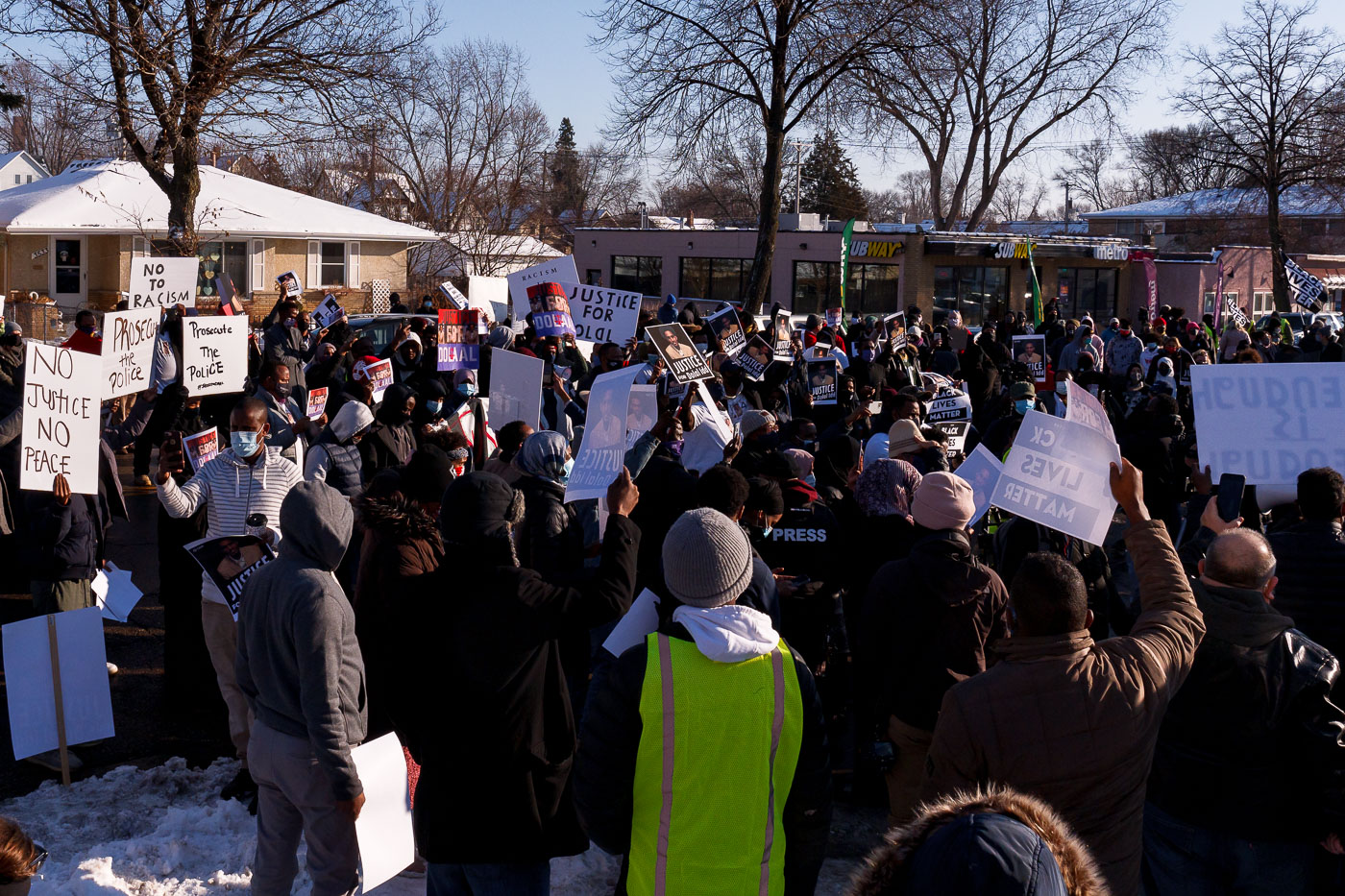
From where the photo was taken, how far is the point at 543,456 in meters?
6.02

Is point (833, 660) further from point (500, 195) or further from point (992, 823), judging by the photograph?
point (500, 195)

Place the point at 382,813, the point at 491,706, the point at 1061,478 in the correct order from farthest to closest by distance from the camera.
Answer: the point at 1061,478
the point at 382,813
the point at 491,706

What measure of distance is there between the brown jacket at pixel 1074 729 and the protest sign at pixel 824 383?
8.17m

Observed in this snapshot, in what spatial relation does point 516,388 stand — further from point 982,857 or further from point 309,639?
point 982,857

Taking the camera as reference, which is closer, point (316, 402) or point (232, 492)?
point (232, 492)

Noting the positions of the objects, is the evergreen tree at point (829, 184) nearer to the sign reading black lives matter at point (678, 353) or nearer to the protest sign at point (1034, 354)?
the protest sign at point (1034, 354)

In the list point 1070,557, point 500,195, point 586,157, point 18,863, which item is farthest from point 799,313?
point 18,863

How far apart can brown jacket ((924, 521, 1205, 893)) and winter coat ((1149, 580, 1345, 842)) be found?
372 mm

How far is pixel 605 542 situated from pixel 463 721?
666 millimetres

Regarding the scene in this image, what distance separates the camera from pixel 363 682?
438cm

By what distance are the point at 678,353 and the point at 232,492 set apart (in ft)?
9.96

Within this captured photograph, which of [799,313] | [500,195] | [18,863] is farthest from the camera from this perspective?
[500,195]

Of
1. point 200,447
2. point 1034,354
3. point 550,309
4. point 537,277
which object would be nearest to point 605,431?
point 200,447

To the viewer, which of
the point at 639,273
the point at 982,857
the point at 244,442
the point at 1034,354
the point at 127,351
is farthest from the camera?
the point at 639,273
